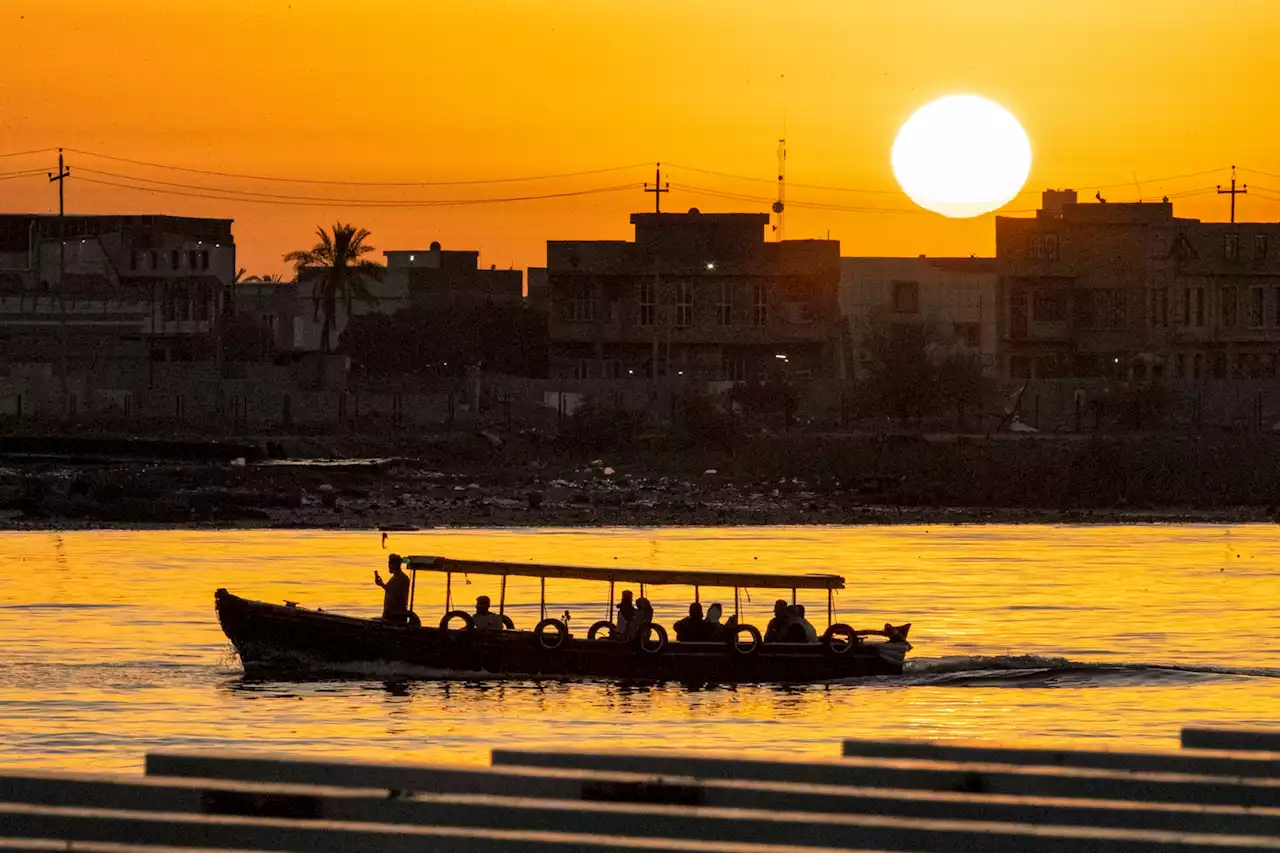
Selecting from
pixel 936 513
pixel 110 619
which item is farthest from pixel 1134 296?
pixel 110 619

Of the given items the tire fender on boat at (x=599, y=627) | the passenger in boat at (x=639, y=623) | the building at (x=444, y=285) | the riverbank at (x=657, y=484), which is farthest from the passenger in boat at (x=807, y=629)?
the building at (x=444, y=285)

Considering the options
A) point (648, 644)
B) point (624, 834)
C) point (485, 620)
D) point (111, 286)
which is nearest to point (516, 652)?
point (485, 620)

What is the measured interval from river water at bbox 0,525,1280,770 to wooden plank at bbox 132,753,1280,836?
15.1 feet

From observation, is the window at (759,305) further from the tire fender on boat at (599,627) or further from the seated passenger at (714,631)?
the seated passenger at (714,631)

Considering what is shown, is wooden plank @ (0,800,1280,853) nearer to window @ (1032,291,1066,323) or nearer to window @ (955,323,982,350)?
window @ (1032,291,1066,323)

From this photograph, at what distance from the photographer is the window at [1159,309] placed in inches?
3981

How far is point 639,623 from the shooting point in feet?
121

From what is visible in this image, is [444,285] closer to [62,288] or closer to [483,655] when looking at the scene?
[62,288]

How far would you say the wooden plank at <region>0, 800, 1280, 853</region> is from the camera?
11.8 meters

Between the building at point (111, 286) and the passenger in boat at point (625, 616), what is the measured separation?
206 ft

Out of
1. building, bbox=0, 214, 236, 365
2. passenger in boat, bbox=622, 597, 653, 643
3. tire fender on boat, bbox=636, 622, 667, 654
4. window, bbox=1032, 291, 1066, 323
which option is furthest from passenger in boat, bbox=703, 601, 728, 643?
window, bbox=1032, 291, 1066, 323

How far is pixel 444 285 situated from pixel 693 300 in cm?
4506

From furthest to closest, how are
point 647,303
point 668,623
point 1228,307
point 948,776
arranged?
point 647,303, point 1228,307, point 668,623, point 948,776

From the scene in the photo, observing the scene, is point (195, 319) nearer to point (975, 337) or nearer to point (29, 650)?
Result: point (975, 337)
